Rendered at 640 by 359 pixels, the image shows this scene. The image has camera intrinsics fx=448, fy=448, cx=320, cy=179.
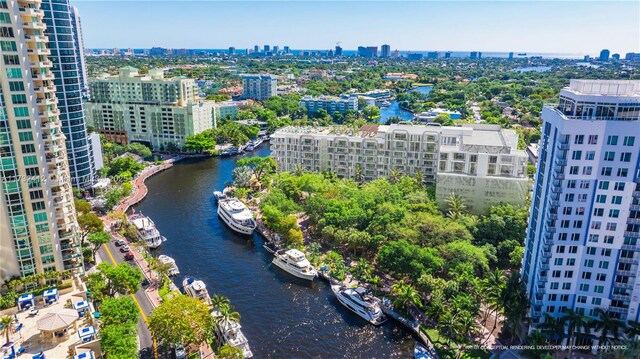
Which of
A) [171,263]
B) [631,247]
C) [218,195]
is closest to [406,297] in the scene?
[631,247]

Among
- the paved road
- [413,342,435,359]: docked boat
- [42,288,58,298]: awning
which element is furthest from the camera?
the paved road

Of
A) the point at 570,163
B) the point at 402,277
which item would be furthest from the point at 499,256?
the point at 570,163

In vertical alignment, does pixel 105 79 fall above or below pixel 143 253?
above

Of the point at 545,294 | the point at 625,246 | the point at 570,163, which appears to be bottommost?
the point at 545,294

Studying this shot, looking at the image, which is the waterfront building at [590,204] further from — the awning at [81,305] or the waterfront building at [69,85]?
Result: the waterfront building at [69,85]

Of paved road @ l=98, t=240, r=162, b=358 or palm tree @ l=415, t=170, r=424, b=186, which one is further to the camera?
palm tree @ l=415, t=170, r=424, b=186

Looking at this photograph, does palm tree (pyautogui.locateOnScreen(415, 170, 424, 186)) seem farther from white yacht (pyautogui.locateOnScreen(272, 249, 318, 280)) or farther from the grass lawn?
the grass lawn

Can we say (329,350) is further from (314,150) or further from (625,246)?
(314,150)

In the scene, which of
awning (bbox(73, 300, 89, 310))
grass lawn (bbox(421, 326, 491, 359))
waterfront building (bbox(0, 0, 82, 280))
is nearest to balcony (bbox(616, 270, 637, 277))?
grass lawn (bbox(421, 326, 491, 359))
